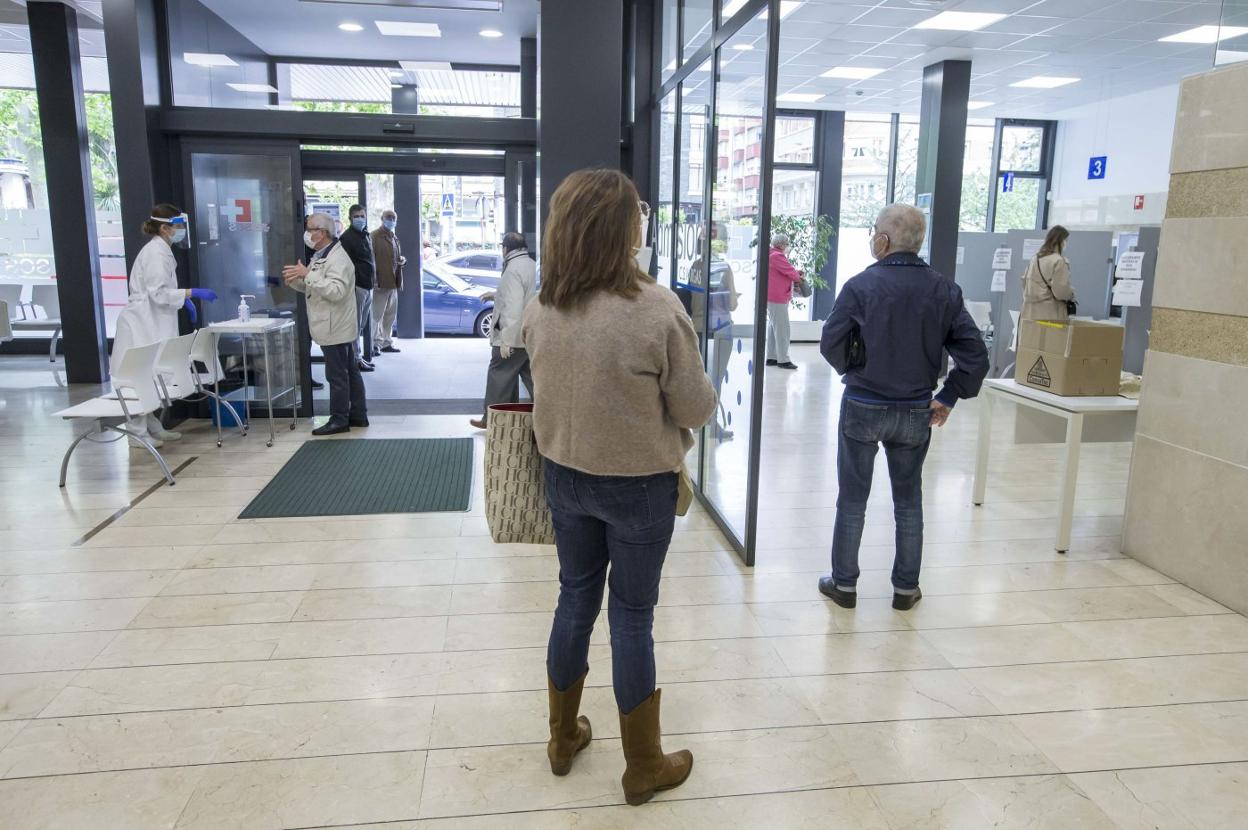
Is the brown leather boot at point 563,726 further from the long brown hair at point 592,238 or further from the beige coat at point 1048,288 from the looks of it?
the beige coat at point 1048,288

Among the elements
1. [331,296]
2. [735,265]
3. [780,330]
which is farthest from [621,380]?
[780,330]

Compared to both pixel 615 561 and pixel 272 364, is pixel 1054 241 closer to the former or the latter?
pixel 272 364

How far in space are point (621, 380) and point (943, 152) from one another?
9070 mm

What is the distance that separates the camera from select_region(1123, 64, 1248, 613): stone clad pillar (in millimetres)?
3332

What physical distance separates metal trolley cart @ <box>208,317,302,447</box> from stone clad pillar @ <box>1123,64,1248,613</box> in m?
5.21

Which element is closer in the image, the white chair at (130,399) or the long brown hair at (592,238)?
the long brown hair at (592,238)

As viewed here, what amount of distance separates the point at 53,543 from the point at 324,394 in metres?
3.73

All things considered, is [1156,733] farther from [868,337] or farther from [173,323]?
[173,323]

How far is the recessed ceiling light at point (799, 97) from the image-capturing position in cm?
1115

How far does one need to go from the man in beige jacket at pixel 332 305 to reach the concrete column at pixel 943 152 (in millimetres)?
6654

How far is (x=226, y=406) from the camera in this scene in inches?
249

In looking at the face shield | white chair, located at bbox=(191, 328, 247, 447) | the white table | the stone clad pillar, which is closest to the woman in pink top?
the white table

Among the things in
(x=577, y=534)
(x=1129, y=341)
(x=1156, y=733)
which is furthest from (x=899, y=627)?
(x=1129, y=341)

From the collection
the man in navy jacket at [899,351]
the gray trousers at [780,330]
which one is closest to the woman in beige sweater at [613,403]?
the man in navy jacket at [899,351]
